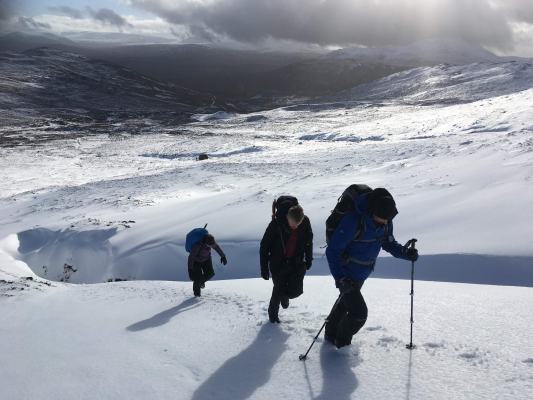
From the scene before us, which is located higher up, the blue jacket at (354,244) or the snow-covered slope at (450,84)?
the snow-covered slope at (450,84)

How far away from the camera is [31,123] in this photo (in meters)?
57.7

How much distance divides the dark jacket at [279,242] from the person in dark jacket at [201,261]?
1289 mm

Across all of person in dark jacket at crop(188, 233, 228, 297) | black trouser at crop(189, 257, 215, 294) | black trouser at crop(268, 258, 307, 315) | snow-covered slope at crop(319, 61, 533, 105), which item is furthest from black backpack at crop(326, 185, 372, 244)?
snow-covered slope at crop(319, 61, 533, 105)

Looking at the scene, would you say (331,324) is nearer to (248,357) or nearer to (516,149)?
(248,357)

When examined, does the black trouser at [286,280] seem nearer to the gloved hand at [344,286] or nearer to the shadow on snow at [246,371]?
the shadow on snow at [246,371]

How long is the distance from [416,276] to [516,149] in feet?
23.7

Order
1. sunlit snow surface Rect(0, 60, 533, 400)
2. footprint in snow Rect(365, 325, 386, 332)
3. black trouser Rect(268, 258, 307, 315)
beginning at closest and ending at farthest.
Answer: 1. sunlit snow surface Rect(0, 60, 533, 400)
2. footprint in snow Rect(365, 325, 386, 332)
3. black trouser Rect(268, 258, 307, 315)

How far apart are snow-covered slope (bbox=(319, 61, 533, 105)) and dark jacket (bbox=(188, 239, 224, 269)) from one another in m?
66.7

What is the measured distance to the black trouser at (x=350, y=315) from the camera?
2.82 m

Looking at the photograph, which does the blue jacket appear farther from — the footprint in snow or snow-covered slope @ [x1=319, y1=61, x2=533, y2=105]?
snow-covered slope @ [x1=319, y1=61, x2=533, y2=105]

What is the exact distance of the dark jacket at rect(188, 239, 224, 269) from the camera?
456 cm

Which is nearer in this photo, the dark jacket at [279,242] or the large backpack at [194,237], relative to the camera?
the dark jacket at [279,242]

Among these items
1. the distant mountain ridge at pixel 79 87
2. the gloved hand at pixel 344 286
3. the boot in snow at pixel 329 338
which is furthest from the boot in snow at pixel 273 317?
the distant mountain ridge at pixel 79 87

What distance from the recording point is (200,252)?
4.71 m
